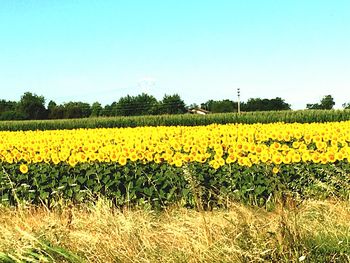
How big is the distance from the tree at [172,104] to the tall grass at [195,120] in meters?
50.6

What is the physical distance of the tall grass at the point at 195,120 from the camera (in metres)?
33.2

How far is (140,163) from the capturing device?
797 cm

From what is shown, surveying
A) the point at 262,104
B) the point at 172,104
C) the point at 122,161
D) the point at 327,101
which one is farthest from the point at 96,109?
the point at 122,161

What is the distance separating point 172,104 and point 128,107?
10.1 metres

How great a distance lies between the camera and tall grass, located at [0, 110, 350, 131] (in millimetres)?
33188

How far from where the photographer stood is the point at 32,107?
92.2m

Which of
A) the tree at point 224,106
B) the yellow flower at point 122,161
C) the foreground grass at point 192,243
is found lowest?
the foreground grass at point 192,243

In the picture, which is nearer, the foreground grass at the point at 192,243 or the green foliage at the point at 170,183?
the foreground grass at the point at 192,243

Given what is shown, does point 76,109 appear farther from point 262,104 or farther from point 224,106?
point 262,104

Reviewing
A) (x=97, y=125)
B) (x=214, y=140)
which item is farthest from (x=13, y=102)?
(x=214, y=140)

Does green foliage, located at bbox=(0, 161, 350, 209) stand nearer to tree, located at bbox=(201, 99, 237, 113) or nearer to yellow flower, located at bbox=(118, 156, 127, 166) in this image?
yellow flower, located at bbox=(118, 156, 127, 166)

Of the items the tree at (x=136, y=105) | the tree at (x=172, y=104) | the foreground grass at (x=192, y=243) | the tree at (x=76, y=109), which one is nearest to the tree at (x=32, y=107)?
the tree at (x=76, y=109)

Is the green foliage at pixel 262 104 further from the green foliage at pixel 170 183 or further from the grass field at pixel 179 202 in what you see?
the green foliage at pixel 170 183

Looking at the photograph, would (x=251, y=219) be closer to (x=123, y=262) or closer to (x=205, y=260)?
(x=205, y=260)
